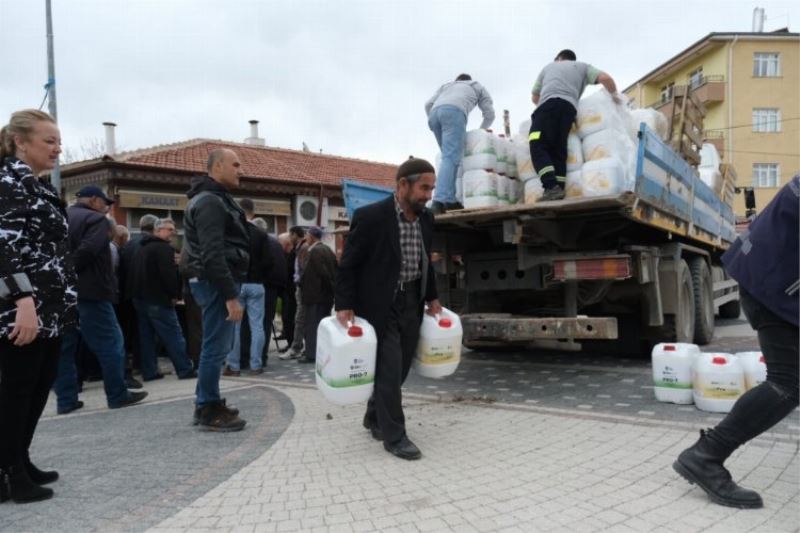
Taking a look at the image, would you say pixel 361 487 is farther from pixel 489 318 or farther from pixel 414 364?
pixel 489 318

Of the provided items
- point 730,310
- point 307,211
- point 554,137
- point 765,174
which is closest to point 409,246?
point 554,137

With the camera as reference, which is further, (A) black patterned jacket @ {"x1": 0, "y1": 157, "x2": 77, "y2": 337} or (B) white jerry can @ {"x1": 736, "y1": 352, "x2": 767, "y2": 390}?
(B) white jerry can @ {"x1": 736, "y1": 352, "x2": 767, "y2": 390}

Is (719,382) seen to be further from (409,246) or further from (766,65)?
(766,65)

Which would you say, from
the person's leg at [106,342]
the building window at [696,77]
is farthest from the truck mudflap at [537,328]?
the building window at [696,77]

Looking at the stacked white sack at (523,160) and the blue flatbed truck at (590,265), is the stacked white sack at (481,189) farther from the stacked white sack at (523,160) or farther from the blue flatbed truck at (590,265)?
the stacked white sack at (523,160)

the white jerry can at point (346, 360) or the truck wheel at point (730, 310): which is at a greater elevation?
the white jerry can at point (346, 360)

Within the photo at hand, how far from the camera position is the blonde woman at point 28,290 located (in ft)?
8.93

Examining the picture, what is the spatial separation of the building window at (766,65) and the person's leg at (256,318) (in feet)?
138

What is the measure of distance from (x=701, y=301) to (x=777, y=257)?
5.28 m

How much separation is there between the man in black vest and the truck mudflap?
69.3 inches

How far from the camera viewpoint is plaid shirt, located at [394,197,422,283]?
12.2 feet

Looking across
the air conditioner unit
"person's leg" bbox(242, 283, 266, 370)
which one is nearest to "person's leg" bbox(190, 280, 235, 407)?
"person's leg" bbox(242, 283, 266, 370)

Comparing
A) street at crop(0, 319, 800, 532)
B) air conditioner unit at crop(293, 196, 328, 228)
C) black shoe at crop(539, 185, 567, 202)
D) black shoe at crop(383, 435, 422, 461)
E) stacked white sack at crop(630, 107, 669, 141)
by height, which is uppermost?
air conditioner unit at crop(293, 196, 328, 228)

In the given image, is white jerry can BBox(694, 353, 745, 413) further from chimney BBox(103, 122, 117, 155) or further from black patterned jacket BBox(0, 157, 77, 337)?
chimney BBox(103, 122, 117, 155)
